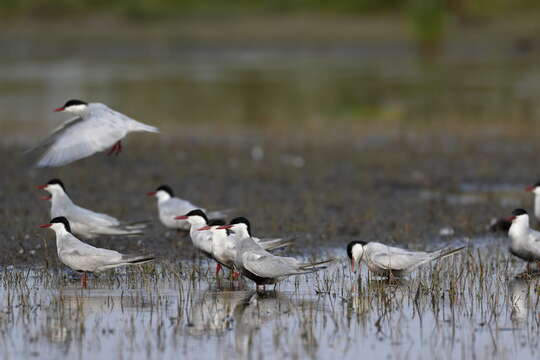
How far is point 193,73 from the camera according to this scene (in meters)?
34.4

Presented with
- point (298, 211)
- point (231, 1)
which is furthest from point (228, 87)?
point (231, 1)

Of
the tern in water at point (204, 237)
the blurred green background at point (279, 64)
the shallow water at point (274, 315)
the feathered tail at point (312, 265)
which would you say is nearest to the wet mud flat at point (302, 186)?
the tern in water at point (204, 237)

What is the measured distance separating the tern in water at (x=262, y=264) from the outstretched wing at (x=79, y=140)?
6.04 ft

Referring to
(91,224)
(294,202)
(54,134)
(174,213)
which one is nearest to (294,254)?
(174,213)

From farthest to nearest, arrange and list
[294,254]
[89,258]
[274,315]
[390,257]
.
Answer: [294,254] → [390,257] → [89,258] → [274,315]

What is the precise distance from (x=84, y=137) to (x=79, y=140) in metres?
0.06

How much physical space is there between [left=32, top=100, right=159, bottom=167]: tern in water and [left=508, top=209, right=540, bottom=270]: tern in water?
3.72 m

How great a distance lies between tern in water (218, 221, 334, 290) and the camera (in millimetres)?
8375

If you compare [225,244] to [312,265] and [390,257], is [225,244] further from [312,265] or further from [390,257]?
[390,257]

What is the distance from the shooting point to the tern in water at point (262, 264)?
27.5 feet

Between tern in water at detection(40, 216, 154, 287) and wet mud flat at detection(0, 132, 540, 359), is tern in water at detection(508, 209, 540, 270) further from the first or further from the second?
tern in water at detection(40, 216, 154, 287)

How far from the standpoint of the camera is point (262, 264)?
8375mm

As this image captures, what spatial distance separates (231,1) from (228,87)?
3094cm

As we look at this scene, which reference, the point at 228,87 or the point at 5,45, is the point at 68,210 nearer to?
the point at 228,87
